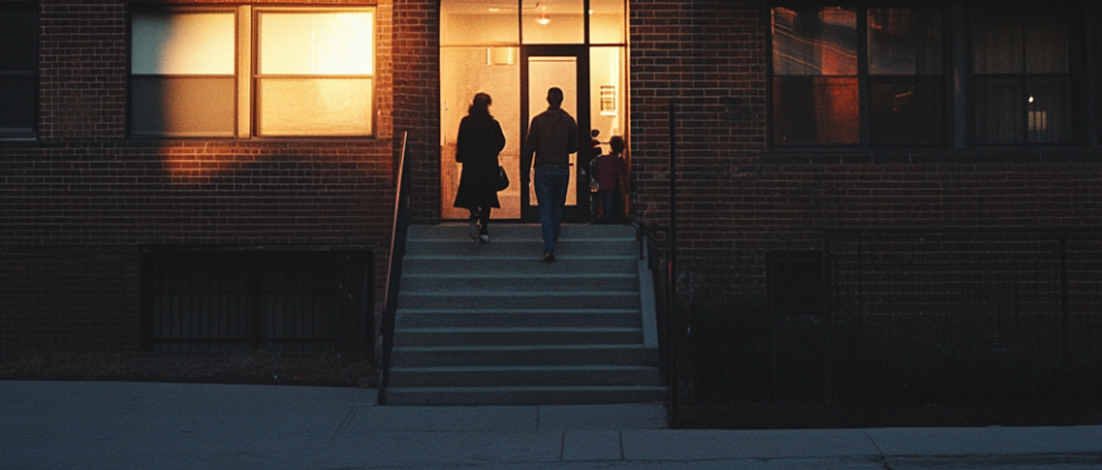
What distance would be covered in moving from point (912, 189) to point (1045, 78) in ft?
6.52

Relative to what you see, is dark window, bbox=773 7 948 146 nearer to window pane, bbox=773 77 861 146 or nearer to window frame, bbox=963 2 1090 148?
window pane, bbox=773 77 861 146

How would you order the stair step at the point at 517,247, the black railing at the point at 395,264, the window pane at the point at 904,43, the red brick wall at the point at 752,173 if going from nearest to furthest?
the black railing at the point at 395,264
the stair step at the point at 517,247
the red brick wall at the point at 752,173
the window pane at the point at 904,43

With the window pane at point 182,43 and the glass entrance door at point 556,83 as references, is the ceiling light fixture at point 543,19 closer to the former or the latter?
the glass entrance door at point 556,83

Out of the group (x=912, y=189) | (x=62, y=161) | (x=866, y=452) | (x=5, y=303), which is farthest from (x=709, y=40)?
(x=5, y=303)

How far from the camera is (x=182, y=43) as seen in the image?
12.0m

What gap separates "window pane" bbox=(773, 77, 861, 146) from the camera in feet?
38.0

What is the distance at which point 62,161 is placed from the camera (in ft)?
38.4

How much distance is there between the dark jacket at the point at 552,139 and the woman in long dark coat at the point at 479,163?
1.31 ft

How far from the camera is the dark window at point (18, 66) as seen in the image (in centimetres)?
1189

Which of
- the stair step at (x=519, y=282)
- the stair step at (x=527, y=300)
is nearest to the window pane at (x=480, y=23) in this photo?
the stair step at (x=519, y=282)

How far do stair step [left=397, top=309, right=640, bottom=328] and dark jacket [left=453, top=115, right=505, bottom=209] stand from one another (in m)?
1.44

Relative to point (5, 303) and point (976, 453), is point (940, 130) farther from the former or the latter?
point (5, 303)

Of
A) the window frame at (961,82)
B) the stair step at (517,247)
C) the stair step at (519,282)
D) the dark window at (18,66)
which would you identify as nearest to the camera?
the stair step at (519,282)

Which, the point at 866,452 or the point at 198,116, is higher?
the point at 198,116
